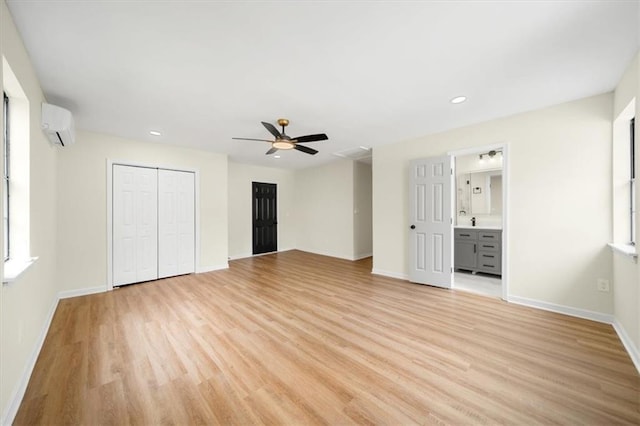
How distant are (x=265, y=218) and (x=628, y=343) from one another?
6708 mm

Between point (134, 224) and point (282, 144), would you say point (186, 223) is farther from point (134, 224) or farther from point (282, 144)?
A: point (282, 144)

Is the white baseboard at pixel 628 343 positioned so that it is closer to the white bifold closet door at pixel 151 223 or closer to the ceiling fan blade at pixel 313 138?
the ceiling fan blade at pixel 313 138

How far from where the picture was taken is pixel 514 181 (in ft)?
10.7

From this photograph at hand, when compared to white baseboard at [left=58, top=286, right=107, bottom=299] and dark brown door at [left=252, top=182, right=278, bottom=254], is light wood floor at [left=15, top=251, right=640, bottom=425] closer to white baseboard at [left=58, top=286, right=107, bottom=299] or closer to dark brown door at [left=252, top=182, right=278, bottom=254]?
white baseboard at [left=58, top=286, right=107, bottom=299]

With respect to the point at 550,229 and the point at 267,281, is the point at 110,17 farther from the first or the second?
the point at 550,229

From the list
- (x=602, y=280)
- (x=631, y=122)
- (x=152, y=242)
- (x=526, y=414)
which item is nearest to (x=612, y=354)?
(x=602, y=280)

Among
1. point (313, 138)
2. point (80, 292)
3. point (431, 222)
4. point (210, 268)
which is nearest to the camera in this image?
point (313, 138)

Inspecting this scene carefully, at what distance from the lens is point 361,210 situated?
6.52 meters

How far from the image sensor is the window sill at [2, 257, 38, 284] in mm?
1553

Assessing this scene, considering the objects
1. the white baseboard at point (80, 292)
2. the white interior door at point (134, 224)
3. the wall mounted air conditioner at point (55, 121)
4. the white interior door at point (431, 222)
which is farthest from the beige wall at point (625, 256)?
the white baseboard at point (80, 292)

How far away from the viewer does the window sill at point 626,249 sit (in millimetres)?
2061

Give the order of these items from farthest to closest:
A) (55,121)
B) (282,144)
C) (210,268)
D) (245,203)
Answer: (245,203), (210,268), (282,144), (55,121)

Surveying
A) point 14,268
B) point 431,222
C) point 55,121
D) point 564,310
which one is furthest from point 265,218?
point 564,310

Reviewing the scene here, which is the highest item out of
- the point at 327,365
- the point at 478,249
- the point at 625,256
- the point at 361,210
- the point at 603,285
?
the point at 361,210
